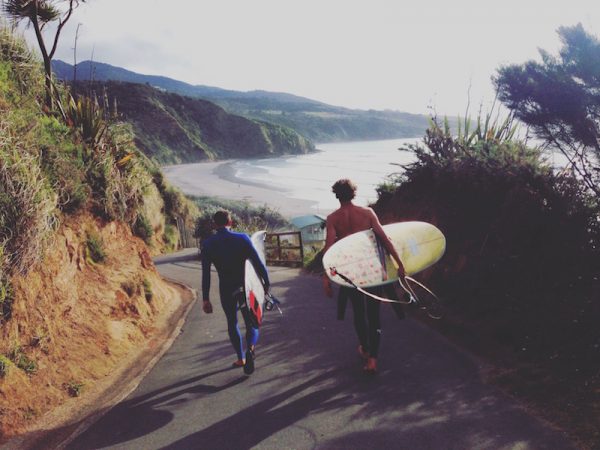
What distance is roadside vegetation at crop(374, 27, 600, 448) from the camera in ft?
14.7

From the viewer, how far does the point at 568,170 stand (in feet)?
19.7

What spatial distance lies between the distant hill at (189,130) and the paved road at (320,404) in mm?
87109

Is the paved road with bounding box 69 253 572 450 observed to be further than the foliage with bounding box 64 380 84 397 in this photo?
No

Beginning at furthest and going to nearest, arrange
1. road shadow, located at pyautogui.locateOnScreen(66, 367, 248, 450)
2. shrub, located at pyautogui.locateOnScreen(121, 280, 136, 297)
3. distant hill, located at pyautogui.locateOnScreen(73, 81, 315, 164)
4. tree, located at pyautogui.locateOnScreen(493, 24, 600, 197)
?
distant hill, located at pyautogui.locateOnScreen(73, 81, 315, 164) → tree, located at pyautogui.locateOnScreen(493, 24, 600, 197) → shrub, located at pyautogui.locateOnScreen(121, 280, 136, 297) → road shadow, located at pyautogui.locateOnScreen(66, 367, 248, 450)

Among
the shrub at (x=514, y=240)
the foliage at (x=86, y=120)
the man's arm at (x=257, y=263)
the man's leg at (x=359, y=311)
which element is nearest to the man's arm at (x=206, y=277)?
the man's arm at (x=257, y=263)

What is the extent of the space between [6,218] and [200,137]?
389 ft

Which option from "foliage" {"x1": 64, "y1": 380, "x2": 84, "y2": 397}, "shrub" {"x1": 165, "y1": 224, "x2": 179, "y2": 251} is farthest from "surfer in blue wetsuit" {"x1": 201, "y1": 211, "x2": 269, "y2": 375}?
"shrub" {"x1": 165, "y1": 224, "x2": 179, "y2": 251}

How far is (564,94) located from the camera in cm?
755

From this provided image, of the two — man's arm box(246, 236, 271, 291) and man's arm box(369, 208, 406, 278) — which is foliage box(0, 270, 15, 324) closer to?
man's arm box(246, 236, 271, 291)

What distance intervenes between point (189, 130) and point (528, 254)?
119 meters

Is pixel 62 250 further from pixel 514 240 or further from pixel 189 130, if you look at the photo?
pixel 189 130

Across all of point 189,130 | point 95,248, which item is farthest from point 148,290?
point 189,130

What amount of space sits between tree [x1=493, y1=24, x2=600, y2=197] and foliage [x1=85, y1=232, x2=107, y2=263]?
719cm

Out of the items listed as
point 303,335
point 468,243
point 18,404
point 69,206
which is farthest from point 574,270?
point 69,206
